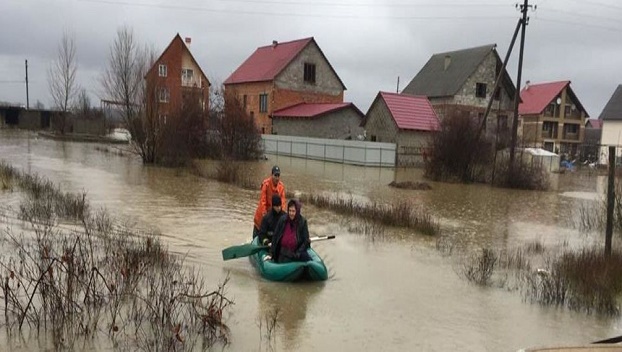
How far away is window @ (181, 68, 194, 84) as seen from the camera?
55.6 meters

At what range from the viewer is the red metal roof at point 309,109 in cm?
4388

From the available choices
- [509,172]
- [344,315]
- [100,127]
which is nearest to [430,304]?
[344,315]

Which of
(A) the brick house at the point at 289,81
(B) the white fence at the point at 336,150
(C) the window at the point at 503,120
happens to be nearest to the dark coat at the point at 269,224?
(B) the white fence at the point at 336,150

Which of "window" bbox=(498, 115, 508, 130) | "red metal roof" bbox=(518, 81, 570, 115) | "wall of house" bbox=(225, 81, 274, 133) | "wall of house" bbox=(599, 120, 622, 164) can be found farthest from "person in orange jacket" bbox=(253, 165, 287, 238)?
"red metal roof" bbox=(518, 81, 570, 115)

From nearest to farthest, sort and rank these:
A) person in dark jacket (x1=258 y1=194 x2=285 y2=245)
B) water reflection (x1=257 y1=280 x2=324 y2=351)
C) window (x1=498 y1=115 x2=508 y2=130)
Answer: water reflection (x1=257 y1=280 x2=324 y2=351)
person in dark jacket (x1=258 y1=194 x2=285 y2=245)
window (x1=498 y1=115 x2=508 y2=130)

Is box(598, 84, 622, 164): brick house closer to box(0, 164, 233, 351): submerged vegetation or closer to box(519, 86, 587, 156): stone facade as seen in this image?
box(519, 86, 587, 156): stone facade

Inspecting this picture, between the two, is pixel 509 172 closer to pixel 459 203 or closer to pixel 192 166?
pixel 459 203

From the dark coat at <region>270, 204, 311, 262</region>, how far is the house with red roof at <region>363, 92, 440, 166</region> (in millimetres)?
26699

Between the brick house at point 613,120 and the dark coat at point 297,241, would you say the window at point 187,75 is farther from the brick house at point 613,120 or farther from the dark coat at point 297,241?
the dark coat at point 297,241

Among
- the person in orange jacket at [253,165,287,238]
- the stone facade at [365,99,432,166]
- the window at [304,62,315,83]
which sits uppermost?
the window at [304,62,315,83]

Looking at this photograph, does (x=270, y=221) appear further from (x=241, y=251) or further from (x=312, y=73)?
(x=312, y=73)

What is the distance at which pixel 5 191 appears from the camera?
16.2m

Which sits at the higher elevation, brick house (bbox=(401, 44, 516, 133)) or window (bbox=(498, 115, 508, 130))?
brick house (bbox=(401, 44, 516, 133))

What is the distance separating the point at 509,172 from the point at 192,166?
52.9 ft
